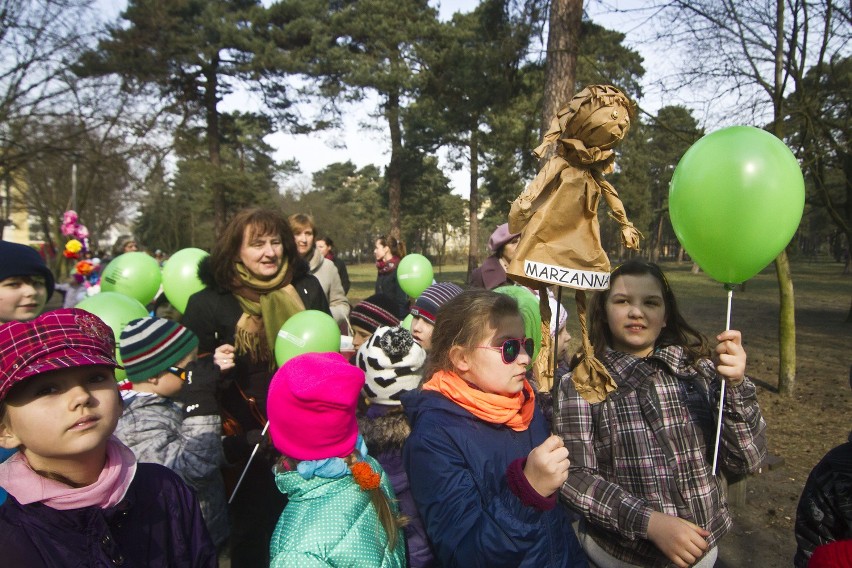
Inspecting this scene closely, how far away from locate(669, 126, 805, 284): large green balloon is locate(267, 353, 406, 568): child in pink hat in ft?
4.24

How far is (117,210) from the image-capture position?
106ft

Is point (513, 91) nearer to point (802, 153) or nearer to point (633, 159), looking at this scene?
point (802, 153)

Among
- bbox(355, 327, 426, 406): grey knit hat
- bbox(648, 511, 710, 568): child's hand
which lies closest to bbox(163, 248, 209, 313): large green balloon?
bbox(355, 327, 426, 406): grey knit hat

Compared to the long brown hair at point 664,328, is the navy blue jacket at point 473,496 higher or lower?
lower

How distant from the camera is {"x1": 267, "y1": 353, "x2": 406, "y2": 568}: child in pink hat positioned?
5.35ft

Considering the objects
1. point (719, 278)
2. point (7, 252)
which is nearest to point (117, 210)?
point (7, 252)

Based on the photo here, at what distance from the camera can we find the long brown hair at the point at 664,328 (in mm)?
2119

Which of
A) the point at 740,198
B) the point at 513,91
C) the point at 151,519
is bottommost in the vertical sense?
the point at 151,519

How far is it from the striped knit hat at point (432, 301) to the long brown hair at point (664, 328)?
0.93 metres

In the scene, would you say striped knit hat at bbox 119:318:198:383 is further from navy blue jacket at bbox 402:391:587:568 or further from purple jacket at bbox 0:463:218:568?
navy blue jacket at bbox 402:391:587:568

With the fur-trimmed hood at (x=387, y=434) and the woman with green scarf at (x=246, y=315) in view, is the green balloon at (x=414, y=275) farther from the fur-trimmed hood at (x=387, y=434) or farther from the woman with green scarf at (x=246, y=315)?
the fur-trimmed hood at (x=387, y=434)

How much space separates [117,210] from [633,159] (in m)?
29.3

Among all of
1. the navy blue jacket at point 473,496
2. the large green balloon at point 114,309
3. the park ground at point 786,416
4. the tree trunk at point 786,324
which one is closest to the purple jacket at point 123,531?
the navy blue jacket at point 473,496

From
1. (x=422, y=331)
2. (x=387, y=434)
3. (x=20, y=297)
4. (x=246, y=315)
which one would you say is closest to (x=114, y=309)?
(x=20, y=297)
